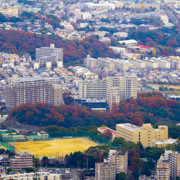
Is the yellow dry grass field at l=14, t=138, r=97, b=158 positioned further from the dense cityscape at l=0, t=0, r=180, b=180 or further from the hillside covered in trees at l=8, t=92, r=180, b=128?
the hillside covered in trees at l=8, t=92, r=180, b=128

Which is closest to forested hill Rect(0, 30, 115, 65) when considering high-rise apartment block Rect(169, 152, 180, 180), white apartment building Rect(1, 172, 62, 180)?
high-rise apartment block Rect(169, 152, 180, 180)

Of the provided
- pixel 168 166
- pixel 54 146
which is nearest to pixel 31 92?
pixel 54 146

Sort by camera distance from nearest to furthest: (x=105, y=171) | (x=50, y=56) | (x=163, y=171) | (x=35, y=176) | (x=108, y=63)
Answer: (x=35, y=176) < (x=105, y=171) < (x=163, y=171) < (x=108, y=63) < (x=50, y=56)

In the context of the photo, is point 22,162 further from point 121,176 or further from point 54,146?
point 54,146

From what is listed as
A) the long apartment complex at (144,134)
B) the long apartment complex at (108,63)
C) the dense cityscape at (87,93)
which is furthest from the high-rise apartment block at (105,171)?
the long apartment complex at (108,63)

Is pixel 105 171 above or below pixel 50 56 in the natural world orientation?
below

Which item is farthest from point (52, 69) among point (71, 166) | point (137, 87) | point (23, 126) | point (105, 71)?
point (71, 166)

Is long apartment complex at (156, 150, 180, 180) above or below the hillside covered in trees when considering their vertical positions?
above
